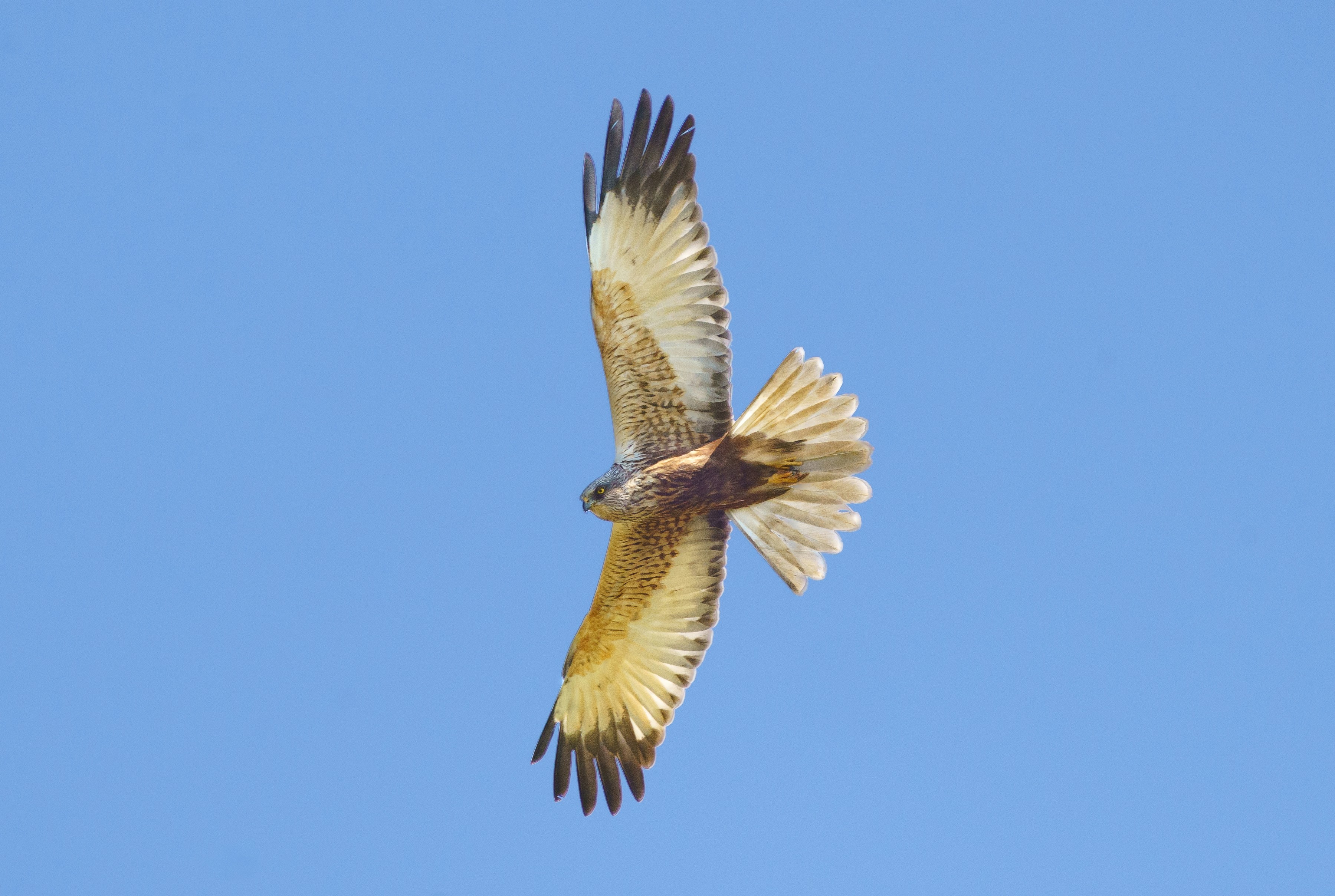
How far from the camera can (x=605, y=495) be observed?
28.7ft

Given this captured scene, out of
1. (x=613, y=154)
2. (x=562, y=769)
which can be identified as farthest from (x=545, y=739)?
(x=613, y=154)

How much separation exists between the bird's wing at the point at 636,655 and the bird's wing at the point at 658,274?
4.07 ft

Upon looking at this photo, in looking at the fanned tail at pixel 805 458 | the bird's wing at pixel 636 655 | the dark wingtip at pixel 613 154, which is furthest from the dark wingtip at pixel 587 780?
the dark wingtip at pixel 613 154

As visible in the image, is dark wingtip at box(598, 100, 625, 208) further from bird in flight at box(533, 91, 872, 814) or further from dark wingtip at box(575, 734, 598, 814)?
dark wingtip at box(575, 734, 598, 814)

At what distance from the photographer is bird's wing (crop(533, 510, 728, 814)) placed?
9531mm

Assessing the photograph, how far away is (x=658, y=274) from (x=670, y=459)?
1274 mm

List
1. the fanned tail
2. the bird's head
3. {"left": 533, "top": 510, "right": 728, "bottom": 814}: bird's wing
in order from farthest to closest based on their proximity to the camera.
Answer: {"left": 533, "top": 510, "right": 728, "bottom": 814}: bird's wing < the bird's head < the fanned tail

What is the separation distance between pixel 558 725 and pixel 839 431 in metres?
3.31

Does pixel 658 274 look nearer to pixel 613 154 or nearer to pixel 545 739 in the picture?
pixel 613 154

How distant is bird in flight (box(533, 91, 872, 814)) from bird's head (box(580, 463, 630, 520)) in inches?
0.4

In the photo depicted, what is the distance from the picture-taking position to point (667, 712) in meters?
9.68

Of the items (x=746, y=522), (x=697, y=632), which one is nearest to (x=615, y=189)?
(x=746, y=522)

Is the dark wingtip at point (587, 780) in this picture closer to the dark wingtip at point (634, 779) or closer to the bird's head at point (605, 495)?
the dark wingtip at point (634, 779)

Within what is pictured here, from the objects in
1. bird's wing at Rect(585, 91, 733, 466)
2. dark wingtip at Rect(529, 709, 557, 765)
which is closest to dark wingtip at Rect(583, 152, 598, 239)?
bird's wing at Rect(585, 91, 733, 466)
